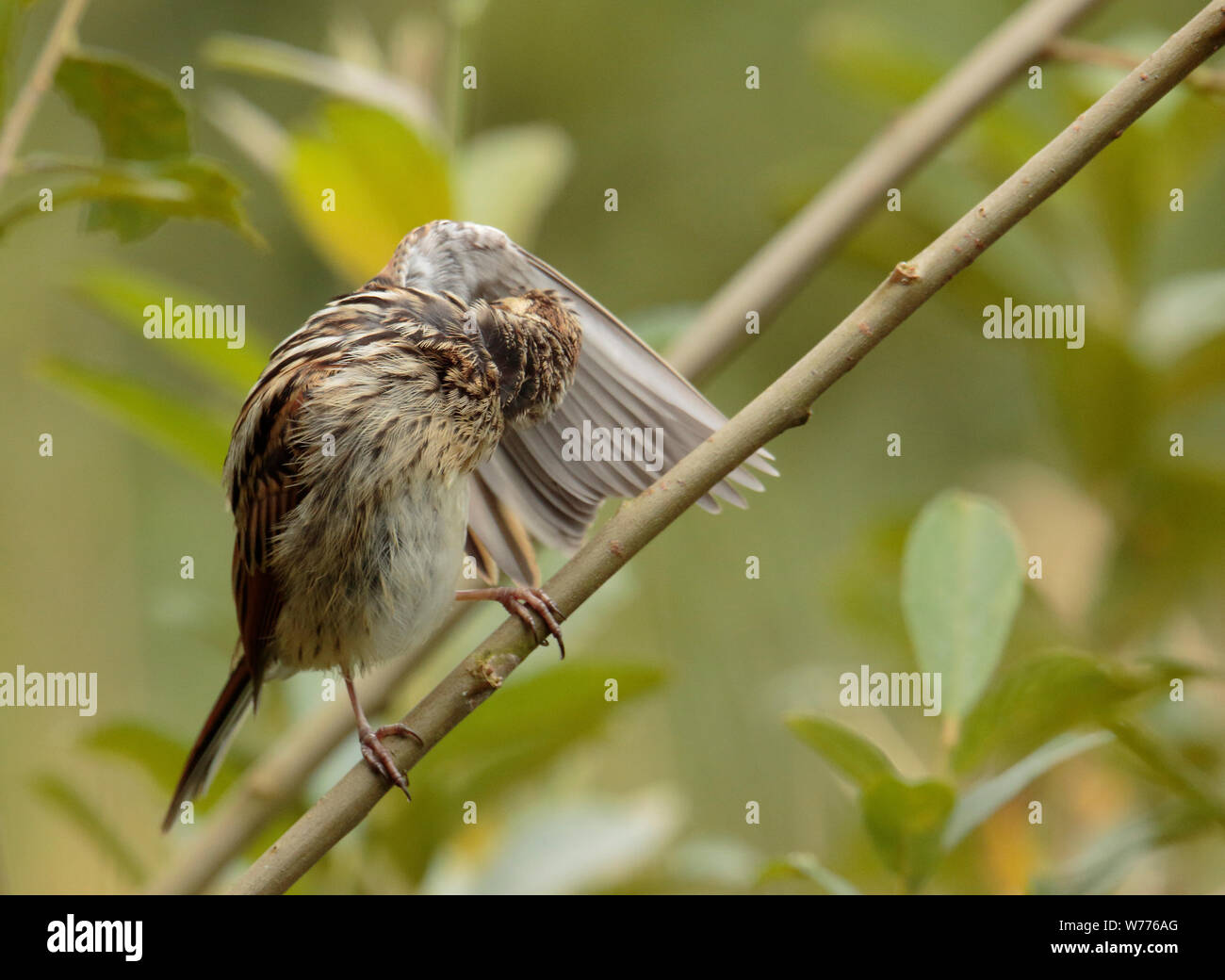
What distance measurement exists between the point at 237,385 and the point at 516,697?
2.22 ft

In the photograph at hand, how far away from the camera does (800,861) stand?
1.20 meters

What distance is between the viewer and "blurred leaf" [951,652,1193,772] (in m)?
1.25

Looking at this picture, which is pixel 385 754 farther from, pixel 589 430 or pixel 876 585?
pixel 876 585

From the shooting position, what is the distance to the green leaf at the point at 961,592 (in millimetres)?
1340

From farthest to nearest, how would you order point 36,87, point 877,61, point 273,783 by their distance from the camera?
point 877,61, point 273,783, point 36,87

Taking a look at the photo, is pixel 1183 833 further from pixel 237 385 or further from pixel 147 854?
pixel 147 854

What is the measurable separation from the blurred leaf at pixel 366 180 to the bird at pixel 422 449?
0.17 m

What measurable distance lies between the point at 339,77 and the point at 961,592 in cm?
112

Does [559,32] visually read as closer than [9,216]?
No

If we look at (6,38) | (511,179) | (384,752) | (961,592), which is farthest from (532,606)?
(511,179)

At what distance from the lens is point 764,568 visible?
11.0 feet

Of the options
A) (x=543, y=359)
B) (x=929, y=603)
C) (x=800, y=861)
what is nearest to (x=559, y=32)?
(x=543, y=359)

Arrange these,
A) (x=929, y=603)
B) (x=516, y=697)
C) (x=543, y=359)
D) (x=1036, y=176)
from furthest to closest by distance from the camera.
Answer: (x=516, y=697) < (x=543, y=359) < (x=929, y=603) < (x=1036, y=176)

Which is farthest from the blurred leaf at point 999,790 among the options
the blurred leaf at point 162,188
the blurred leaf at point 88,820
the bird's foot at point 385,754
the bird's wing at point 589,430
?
the blurred leaf at point 88,820
